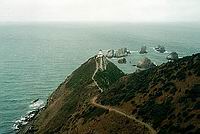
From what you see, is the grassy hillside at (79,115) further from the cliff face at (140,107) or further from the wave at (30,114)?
the wave at (30,114)

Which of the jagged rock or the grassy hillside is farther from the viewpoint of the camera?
the jagged rock

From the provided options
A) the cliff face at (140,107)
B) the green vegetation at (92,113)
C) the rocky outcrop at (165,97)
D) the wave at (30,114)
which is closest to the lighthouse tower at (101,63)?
the cliff face at (140,107)

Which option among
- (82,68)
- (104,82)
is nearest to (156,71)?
(104,82)

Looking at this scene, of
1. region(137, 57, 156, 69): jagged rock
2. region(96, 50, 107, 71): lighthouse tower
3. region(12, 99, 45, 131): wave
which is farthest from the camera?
region(137, 57, 156, 69): jagged rock

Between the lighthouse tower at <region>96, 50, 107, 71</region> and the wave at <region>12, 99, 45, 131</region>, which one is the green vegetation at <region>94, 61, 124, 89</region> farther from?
the wave at <region>12, 99, 45, 131</region>

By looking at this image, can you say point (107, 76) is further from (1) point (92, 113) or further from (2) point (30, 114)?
(1) point (92, 113)

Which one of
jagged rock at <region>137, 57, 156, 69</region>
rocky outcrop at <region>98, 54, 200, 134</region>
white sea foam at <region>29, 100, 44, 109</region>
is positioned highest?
rocky outcrop at <region>98, 54, 200, 134</region>

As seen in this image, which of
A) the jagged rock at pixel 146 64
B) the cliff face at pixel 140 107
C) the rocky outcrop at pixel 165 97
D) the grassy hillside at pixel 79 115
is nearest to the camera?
the rocky outcrop at pixel 165 97

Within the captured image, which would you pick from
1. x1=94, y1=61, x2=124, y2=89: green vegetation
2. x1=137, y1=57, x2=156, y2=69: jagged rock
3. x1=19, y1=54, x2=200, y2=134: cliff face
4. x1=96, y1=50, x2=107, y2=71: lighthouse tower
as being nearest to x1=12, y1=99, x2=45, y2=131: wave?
x1=19, y1=54, x2=200, y2=134: cliff face

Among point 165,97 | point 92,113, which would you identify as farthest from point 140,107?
point 92,113
